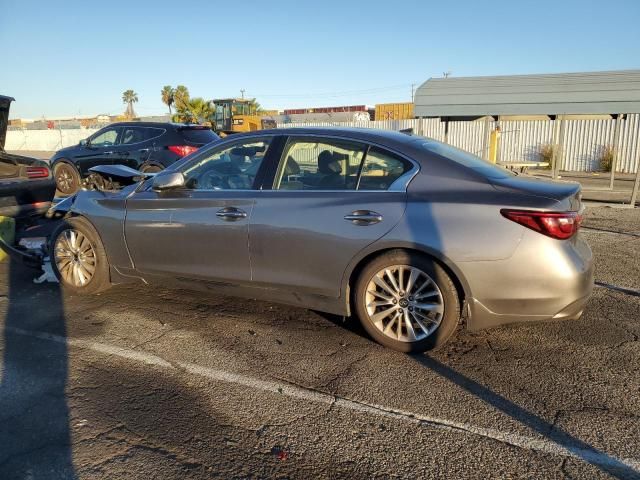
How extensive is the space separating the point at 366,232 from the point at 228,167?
1.48m

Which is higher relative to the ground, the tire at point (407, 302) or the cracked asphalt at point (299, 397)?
the tire at point (407, 302)

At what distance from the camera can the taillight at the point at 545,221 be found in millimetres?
3330

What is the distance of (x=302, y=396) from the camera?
125 inches

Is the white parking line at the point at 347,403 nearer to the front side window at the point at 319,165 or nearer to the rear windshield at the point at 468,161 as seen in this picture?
the front side window at the point at 319,165

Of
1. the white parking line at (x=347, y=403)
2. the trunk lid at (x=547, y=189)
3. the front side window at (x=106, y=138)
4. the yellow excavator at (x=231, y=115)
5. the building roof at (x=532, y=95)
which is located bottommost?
the white parking line at (x=347, y=403)

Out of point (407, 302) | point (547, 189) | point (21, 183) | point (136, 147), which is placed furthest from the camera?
point (136, 147)

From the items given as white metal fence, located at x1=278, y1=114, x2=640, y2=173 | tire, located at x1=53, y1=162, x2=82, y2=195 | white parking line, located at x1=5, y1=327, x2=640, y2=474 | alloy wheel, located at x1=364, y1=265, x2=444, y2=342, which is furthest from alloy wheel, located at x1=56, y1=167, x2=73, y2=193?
alloy wheel, located at x1=364, y1=265, x2=444, y2=342

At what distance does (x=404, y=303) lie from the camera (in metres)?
3.70


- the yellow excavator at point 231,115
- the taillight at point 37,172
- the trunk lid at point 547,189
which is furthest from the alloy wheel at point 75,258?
the yellow excavator at point 231,115

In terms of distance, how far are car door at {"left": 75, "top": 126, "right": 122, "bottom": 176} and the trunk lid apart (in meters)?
9.91

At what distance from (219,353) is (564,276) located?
2.46m

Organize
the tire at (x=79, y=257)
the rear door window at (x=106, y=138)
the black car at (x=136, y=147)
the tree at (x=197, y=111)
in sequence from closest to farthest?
1. the tire at (x=79, y=257)
2. the black car at (x=136, y=147)
3. the rear door window at (x=106, y=138)
4. the tree at (x=197, y=111)

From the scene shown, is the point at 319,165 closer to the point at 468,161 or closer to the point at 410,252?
the point at 410,252

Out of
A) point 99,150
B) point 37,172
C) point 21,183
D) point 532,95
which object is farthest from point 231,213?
point 532,95
